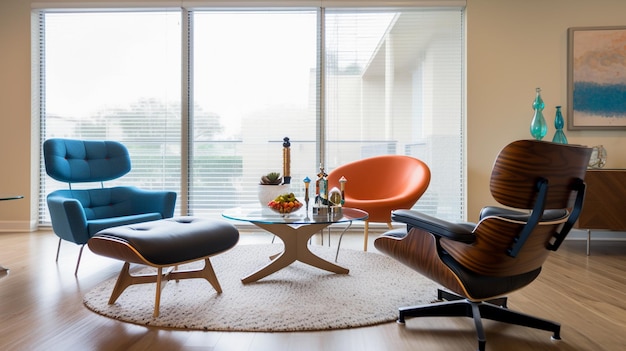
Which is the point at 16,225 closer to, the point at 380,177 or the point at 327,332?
the point at 380,177

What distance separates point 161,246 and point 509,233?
1501mm

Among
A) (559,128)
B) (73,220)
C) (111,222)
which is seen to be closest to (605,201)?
(559,128)

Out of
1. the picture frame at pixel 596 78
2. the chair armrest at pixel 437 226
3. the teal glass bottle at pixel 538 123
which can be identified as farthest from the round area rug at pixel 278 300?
the picture frame at pixel 596 78

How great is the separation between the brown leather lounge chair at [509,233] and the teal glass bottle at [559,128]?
2446 mm

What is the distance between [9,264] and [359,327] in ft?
8.93

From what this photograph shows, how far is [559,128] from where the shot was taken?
141 inches

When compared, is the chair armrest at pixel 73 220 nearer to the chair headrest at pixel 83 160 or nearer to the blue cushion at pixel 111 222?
→ the blue cushion at pixel 111 222

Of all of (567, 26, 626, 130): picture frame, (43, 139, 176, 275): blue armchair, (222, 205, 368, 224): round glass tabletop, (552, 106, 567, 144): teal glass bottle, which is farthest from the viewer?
(567, 26, 626, 130): picture frame

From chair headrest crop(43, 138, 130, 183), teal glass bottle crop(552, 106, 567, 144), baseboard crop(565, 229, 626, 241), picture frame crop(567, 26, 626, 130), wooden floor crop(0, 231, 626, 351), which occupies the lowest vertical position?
wooden floor crop(0, 231, 626, 351)

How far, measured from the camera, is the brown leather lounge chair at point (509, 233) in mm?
1272

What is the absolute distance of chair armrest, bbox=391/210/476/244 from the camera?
132 cm

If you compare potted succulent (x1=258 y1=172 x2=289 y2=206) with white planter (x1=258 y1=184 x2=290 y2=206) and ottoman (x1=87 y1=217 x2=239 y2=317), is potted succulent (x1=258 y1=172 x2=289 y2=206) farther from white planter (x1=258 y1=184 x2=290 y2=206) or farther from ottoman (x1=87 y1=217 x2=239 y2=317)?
ottoman (x1=87 y1=217 x2=239 y2=317)

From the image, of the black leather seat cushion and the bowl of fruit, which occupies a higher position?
the bowl of fruit

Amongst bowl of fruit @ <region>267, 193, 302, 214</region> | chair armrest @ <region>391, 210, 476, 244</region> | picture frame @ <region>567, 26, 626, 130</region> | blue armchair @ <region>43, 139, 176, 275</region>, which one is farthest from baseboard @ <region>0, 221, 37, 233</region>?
picture frame @ <region>567, 26, 626, 130</region>
